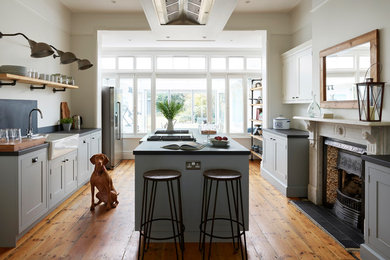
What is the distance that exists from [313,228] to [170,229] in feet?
5.47

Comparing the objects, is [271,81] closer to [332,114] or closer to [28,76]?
[332,114]

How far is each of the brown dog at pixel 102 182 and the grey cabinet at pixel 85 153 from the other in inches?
42.1

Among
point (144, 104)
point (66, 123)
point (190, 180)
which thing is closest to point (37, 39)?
point (66, 123)

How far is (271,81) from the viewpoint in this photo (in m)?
5.52

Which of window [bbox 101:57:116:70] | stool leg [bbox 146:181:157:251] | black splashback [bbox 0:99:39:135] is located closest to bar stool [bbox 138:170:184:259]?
stool leg [bbox 146:181:157:251]

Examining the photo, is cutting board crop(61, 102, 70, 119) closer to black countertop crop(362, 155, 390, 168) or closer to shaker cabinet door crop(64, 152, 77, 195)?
shaker cabinet door crop(64, 152, 77, 195)

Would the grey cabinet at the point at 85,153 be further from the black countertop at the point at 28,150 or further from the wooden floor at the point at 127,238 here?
the black countertop at the point at 28,150

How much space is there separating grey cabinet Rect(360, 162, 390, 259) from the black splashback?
4236 millimetres

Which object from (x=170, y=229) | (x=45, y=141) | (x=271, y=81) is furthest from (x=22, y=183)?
(x=271, y=81)

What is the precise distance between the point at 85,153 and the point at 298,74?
4.09m

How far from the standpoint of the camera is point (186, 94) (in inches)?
295

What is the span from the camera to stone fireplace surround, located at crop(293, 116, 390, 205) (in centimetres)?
259

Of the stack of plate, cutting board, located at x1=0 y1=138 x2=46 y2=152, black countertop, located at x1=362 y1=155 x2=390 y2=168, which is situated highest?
the stack of plate

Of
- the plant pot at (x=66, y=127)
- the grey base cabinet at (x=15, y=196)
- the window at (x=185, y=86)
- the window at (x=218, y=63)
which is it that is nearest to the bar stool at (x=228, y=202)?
the grey base cabinet at (x=15, y=196)
